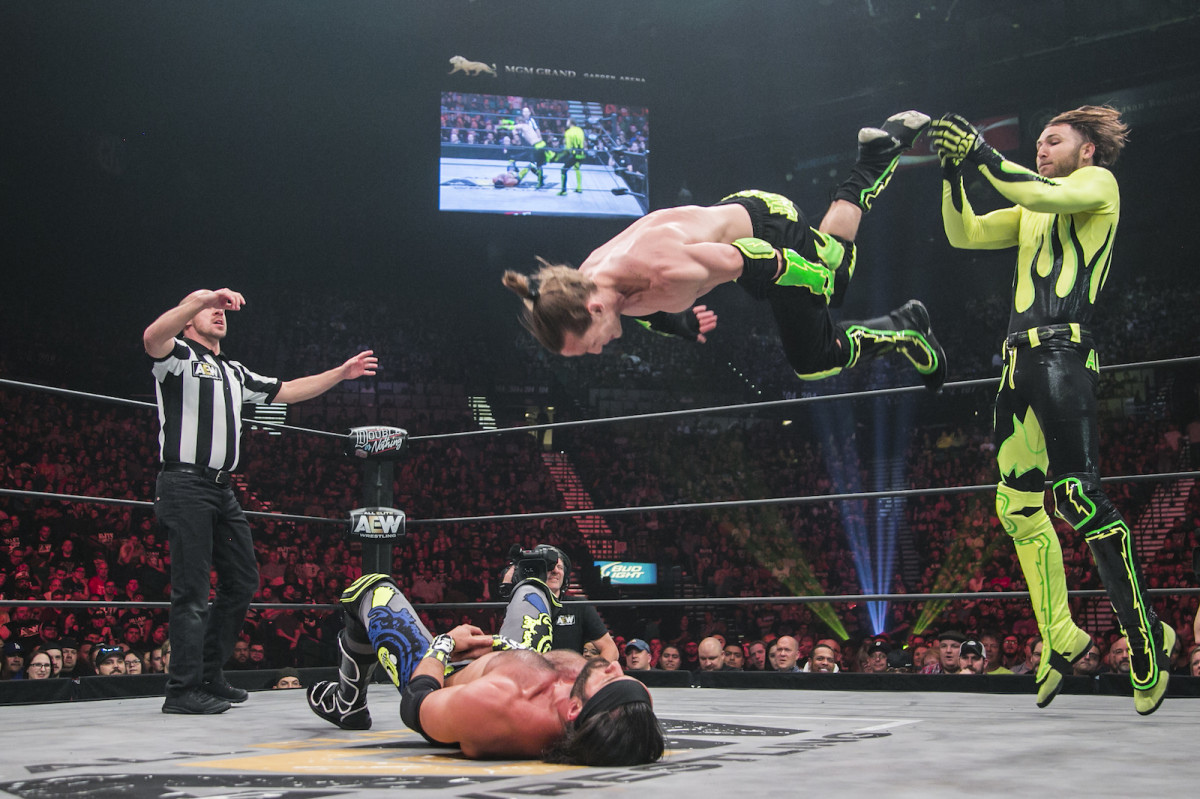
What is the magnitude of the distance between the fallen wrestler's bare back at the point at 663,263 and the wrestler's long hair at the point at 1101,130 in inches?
40.3

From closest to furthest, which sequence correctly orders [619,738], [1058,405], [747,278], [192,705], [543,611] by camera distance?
[619,738] < [747,278] < [1058,405] < [192,705] < [543,611]

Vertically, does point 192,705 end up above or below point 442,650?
below

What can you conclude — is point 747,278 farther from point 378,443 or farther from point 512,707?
point 378,443

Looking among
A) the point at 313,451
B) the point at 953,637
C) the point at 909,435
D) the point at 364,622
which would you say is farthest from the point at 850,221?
the point at 909,435

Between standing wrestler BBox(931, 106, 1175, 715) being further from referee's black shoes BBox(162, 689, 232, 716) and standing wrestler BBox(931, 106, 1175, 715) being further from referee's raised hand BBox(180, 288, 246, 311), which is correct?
referee's black shoes BBox(162, 689, 232, 716)

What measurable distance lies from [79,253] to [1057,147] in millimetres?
8835

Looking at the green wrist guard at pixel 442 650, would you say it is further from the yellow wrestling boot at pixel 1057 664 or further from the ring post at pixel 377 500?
the ring post at pixel 377 500

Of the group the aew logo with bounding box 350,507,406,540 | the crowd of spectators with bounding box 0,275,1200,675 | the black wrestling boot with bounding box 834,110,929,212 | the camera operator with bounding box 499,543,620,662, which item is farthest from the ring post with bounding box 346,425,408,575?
A: the crowd of spectators with bounding box 0,275,1200,675

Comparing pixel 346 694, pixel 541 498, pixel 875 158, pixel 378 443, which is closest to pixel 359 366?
pixel 378 443

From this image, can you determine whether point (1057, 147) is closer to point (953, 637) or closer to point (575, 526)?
point (953, 637)

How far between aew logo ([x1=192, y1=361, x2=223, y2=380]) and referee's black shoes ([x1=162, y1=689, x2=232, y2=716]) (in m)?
0.78

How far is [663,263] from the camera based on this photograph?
191 centimetres

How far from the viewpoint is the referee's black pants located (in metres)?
2.31

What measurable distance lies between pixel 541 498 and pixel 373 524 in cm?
582
